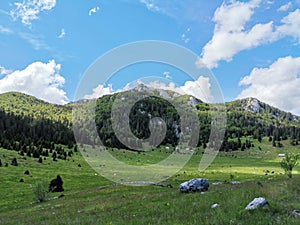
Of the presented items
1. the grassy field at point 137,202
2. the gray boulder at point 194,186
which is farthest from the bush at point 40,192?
the gray boulder at point 194,186

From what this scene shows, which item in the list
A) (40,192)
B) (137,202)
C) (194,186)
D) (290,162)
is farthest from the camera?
(290,162)

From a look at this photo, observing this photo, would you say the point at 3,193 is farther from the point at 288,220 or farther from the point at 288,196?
the point at 288,220

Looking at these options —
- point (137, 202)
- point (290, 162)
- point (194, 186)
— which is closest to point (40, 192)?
point (137, 202)

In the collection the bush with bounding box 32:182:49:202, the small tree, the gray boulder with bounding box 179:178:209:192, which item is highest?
the small tree

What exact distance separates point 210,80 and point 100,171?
73923mm

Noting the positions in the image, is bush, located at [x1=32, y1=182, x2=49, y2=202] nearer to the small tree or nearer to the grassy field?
the grassy field

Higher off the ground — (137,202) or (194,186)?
(194,186)

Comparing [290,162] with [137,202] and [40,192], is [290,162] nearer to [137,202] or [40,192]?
[137,202]

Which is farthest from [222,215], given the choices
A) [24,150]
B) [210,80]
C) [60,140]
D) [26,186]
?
[60,140]

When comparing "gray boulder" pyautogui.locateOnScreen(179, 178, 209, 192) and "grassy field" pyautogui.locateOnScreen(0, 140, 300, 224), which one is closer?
"grassy field" pyautogui.locateOnScreen(0, 140, 300, 224)

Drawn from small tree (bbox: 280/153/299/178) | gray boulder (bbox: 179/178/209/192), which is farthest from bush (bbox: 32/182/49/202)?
small tree (bbox: 280/153/299/178)

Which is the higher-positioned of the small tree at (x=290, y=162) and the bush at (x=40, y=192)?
the small tree at (x=290, y=162)

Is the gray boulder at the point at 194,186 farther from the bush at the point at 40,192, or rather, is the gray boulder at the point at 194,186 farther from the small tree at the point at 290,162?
the small tree at the point at 290,162

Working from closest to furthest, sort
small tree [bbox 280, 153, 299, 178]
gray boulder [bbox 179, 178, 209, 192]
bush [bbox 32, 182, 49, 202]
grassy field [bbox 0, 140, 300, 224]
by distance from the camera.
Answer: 1. grassy field [bbox 0, 140, 300, 224]
2. gray boulder [bbox 179, 178, 209, 192]
3. bush [bbox 32, 182, 49, 202]
4. small tree [bbox 280, 153, 299, 178]
